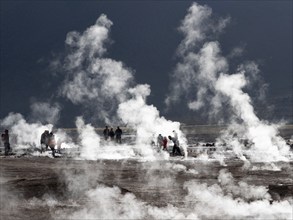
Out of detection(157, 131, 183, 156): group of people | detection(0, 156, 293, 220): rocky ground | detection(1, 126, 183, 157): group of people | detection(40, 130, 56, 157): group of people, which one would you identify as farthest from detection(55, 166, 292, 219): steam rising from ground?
detection(40, 130, 56, 157): group of people

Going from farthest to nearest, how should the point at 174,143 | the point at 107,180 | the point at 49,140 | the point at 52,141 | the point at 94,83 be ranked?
1. the point at 94,83
2. the point at 49,140
3. the point at 52,141
4. the point at 174,143
5. the point at 107,180

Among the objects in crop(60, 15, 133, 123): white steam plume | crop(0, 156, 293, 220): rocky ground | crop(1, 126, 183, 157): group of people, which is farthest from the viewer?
crop(60, 15, 133, 123): white steam plume

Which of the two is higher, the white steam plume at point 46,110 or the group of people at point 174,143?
the white steam plume at point 46,110

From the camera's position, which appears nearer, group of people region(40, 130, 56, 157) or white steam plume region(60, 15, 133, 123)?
group of people region(40, 130, 56, 157)

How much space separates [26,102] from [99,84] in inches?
992

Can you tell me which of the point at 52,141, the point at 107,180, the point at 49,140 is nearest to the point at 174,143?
the point at 52,141

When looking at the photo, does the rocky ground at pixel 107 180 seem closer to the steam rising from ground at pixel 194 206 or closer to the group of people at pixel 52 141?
the steam rising from ground at pixel 194 206

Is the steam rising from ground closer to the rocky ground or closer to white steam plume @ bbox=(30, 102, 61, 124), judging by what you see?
Answer: the rocky ground

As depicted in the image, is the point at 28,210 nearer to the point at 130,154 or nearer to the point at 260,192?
the point at 260,192

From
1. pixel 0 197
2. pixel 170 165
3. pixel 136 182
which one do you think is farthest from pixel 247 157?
pixel 0 197

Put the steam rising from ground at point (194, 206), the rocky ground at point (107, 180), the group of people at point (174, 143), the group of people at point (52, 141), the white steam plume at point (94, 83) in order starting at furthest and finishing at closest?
the white steam plume at point (94, 83) → the group of people at point (52, 141) → the group of people at point (174, 143) → the rocky ground at point (107, 180) → the steam rising from ground at point (194, 206)

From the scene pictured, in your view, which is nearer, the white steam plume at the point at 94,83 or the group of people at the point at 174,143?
the group of people at the point at 174,143

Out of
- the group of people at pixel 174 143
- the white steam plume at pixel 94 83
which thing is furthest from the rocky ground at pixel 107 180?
the white steam plume at pixel 94 83

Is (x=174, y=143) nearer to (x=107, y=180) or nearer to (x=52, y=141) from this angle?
(x=52, y=141)
